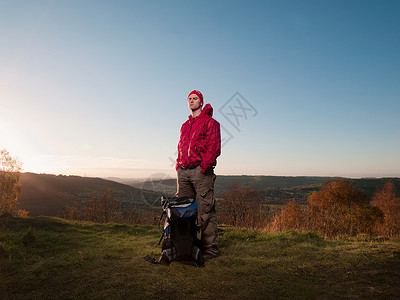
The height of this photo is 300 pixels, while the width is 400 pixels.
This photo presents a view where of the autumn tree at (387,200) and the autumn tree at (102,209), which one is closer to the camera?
the autumn tree at (102,209)

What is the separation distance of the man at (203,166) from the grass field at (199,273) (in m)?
0.53

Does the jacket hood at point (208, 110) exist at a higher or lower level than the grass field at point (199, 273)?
higher

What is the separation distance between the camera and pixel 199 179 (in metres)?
4.36

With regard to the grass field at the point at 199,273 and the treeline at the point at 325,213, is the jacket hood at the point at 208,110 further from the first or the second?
the treeline at the point at 325,213

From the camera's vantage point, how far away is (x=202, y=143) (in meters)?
4.43

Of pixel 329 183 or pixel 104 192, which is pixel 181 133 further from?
pixel 329 183

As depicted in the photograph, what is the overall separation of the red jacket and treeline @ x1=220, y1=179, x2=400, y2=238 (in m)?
3.61

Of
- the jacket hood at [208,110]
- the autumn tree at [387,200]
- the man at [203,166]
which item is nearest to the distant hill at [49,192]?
the man at [203,166]

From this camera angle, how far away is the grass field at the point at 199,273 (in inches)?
99.7

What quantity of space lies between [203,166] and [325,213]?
5873 mm

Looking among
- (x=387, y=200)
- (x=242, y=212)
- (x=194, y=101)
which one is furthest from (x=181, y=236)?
(x=387, y=200)

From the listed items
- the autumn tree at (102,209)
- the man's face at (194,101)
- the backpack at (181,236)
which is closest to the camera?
the backpack at (181,236)

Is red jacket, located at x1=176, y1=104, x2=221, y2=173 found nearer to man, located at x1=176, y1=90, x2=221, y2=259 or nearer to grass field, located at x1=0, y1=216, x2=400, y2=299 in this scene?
man, located at x1=176, y1=90, x2=221, y2=259

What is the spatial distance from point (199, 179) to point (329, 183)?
55926 millimetres
